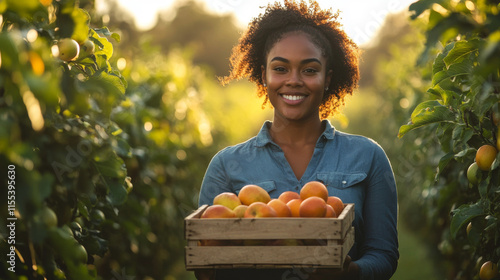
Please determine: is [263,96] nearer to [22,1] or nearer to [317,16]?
[317,16]

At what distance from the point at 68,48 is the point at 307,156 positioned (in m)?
1.31

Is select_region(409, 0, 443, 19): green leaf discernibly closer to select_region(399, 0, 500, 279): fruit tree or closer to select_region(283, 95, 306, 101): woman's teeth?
select_region(399, 0, 500, 279): fruit tree

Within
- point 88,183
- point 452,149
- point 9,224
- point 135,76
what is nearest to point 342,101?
point 452,149

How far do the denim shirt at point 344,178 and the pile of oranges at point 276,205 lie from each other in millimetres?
376

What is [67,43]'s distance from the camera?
7.13 ft

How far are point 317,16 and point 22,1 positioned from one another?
2.13 metres

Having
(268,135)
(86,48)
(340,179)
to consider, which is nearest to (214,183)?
(268,135)

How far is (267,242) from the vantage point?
220 centimetres

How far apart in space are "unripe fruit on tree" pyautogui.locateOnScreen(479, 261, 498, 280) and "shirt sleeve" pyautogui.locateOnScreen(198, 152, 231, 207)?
121cm

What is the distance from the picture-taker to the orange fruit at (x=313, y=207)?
222cm

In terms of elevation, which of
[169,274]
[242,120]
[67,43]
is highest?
[67,43]

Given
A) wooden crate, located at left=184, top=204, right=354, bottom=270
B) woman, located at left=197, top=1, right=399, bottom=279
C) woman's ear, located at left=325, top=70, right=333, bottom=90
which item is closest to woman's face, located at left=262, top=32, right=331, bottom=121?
woman, located at left=197, top=1, right=399, bottom=279

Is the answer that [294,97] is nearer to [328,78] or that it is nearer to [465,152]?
[328,78]

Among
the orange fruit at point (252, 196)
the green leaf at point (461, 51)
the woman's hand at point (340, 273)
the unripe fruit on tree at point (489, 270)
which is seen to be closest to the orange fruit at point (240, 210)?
the orange fruit at point (252, 196)
